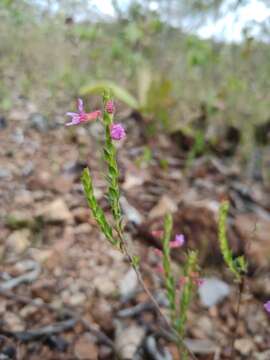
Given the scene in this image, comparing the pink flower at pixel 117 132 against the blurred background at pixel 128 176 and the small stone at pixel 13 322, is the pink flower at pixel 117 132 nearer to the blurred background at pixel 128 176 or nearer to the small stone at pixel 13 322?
the blurred background at pixel 128 176

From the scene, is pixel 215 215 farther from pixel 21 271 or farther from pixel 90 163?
pixel 90 163

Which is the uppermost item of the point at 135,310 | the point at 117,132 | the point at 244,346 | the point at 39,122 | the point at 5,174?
the point at 117,132

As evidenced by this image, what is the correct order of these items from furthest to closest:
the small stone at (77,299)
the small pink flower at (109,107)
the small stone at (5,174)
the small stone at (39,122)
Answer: the small stone at (39,122) < the small stone at (5,174) < the small stone at (77,299) < the small pink flower at (109,107)

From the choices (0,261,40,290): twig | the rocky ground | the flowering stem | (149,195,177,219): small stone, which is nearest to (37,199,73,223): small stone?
the rocky ground

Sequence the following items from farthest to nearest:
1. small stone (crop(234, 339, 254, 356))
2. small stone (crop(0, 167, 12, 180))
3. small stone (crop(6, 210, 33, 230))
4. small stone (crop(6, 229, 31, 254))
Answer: small stone (crop(0, 167, 12, 180)), small stone (crop(6, 210, 33, 230)), small stone (crop(6, 229, 31, 254)), small stone (crop(234, 339, 254, 356))

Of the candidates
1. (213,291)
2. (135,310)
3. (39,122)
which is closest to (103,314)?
(135,310)

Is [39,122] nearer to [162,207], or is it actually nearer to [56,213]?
[56,213]

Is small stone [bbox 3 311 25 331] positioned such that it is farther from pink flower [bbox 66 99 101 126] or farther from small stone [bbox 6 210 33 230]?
pink flower [bbox 66 99 101 126]

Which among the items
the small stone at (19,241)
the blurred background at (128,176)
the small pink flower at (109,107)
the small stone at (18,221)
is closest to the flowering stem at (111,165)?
the small pink flower at (109,107)
